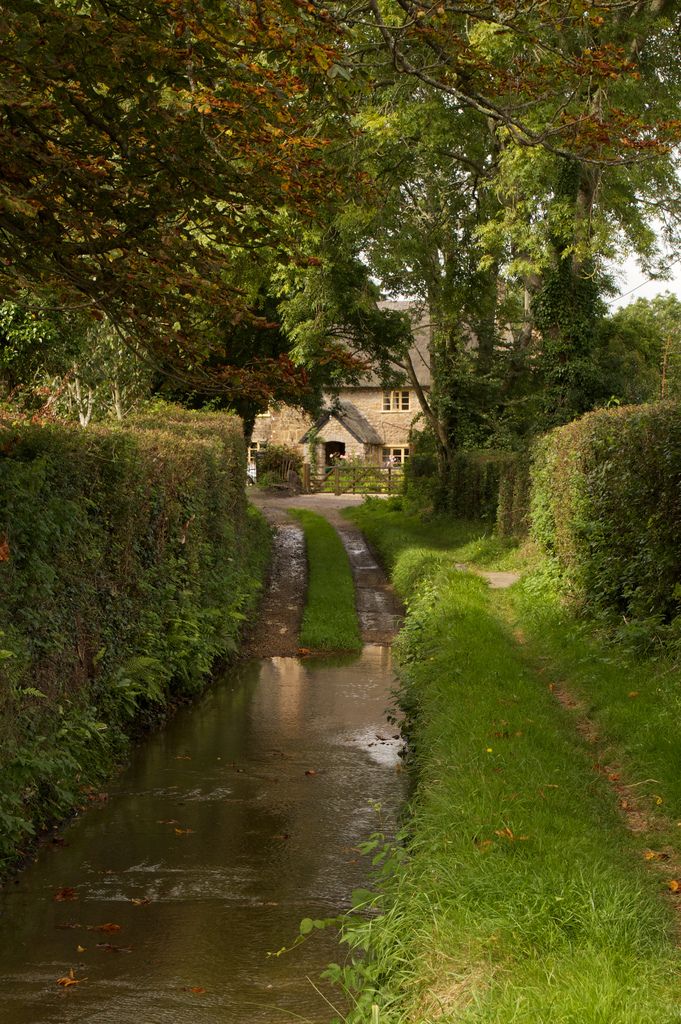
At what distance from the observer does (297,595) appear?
2386 cm

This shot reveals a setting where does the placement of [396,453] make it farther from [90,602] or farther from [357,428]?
[90,602]

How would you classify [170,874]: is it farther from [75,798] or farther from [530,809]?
[530,809]

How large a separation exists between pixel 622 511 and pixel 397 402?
5403 centimetres

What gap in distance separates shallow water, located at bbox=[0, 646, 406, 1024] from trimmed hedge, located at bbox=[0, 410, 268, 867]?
57 cm

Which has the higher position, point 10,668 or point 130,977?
point 10,668

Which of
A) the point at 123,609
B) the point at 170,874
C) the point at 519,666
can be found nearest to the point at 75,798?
the point at 170,874

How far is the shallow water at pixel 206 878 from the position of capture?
6.00 meters

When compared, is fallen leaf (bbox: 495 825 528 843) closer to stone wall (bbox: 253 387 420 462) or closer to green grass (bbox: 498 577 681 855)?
green grass (bbox: 498 577 681 855)

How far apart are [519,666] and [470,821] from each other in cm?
563

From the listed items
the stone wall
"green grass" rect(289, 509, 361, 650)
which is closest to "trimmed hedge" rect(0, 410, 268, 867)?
"green grass" rect(289, 509, 361, 650)

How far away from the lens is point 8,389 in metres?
23.2

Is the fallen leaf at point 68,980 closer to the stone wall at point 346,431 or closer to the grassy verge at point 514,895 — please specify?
the grassy verge at point 514,895

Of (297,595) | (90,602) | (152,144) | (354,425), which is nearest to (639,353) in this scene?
(297,595)

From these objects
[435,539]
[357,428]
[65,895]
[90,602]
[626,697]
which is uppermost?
[357,428]
